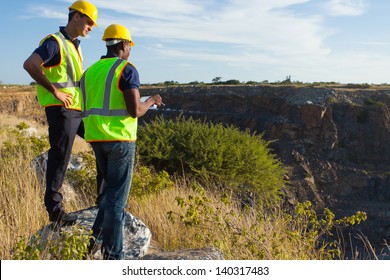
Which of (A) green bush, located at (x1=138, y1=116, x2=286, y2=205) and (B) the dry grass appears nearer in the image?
(B) the dry grass

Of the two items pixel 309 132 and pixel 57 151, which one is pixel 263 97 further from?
pixel 57 151

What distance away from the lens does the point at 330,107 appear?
4591 centimetres

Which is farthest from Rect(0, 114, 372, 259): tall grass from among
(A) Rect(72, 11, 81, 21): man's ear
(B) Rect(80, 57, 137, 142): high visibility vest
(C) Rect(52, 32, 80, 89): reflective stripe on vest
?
(A) Rect(72, 11, 81, 21): man's ear

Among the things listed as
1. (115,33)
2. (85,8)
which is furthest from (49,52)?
(115,33)

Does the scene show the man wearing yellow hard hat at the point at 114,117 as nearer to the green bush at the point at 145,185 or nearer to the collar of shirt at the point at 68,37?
the collar of shirt at the point at 68,37

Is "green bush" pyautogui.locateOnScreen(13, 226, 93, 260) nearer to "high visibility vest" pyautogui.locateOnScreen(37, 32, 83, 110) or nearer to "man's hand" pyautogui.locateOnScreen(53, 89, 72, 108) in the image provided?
"man's hand" pyautogui.locateOnScreen(53, 89, 72, 108)

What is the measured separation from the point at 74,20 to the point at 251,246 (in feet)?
9.26

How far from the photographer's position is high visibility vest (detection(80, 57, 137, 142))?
392cm

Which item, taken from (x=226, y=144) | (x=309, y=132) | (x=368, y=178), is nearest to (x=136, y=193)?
(x=226, y=144)

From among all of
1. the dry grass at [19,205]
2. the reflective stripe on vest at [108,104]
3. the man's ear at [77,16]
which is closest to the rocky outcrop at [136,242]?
the dry grass at [19,205]

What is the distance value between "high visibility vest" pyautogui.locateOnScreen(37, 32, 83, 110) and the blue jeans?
102 centimetres

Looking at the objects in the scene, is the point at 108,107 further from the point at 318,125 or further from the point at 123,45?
the point at 318,125

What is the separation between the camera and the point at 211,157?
32.5ft

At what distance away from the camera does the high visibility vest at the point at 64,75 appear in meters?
4.76
